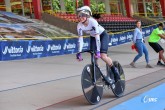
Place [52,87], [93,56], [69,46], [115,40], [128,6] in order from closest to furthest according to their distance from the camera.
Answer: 1. [93,56]
2. [52,87]
3. [69,46]
4. [115,40]
5. [128,6]

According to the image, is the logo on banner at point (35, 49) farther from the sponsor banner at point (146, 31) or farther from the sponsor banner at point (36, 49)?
the sponsor banner at point (146, 31)

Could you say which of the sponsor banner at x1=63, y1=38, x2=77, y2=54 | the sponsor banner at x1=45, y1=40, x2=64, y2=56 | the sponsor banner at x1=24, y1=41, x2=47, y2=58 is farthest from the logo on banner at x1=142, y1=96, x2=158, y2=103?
the sponsor banner at x1=63, y1=38, x2=77, y2=54

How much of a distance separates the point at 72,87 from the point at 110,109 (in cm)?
252

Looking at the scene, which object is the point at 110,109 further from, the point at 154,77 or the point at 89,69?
the point at 154,77

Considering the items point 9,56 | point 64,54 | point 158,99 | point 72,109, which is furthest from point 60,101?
point 64,54

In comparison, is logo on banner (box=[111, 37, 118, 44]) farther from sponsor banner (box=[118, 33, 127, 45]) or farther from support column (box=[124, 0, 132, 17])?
support column (box=[124, 0, 132, 17])

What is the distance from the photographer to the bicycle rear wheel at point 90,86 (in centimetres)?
603

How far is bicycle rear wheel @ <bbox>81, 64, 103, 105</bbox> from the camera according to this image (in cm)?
603

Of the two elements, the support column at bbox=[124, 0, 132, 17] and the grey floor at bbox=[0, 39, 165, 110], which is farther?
the support column at bbox=[124, 0, 132, 17]

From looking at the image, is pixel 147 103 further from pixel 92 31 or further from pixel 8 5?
pixel 8 5

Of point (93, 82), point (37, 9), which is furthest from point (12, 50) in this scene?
point (37, 9)

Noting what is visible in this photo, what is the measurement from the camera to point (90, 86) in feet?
20.3

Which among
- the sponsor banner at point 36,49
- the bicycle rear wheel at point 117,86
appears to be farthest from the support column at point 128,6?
the bicycle rear wheel at point 117,86

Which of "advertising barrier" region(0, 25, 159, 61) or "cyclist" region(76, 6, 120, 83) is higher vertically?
"cyclist" region(76, 6, 120, 83)
